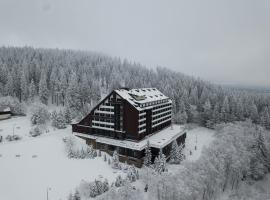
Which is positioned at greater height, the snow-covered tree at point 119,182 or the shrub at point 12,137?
the shrub at point 12,137

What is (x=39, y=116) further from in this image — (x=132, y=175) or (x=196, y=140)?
(x=196, y=140)

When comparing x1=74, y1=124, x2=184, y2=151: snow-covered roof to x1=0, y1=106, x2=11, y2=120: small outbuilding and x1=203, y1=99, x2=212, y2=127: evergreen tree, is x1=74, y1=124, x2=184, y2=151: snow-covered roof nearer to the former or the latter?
x1=203, y1=99, x2=212, y2=127: evergreen tree

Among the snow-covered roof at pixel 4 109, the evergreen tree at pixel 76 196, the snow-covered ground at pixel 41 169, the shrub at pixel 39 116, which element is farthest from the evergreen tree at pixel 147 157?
the snow-covered roof at pixel 4 109

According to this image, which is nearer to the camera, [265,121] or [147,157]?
[147,157]

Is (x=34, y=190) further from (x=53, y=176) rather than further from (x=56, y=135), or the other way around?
(x=56, y=135)

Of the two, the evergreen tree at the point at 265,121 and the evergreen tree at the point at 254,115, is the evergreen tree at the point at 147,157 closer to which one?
the evergreen tree at the point at 265,121

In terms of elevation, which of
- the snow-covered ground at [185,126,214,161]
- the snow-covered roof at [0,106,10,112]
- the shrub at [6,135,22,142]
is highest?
the snow-covered roof at [0,106,10,112]

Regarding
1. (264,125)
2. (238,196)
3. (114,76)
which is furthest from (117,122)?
(114,76)

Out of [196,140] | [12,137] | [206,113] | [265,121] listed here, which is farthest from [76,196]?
[265,121]

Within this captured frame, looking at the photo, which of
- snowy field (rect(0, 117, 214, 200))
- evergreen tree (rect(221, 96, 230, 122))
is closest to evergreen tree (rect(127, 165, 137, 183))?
snowy field (rect(0, 117, 214, 200))
